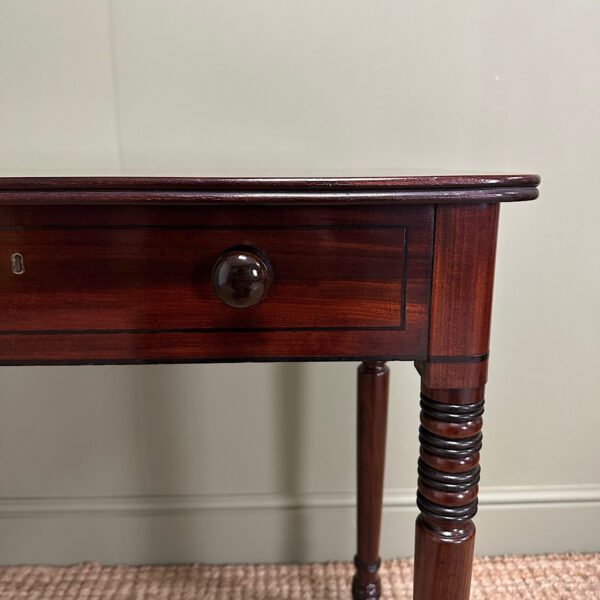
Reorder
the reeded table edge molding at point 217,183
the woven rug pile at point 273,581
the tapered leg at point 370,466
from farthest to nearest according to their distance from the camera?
the woven rug pile at point 273,581 < the tapered leg at point 370,466 < the reeded table edge molding at point 217,183

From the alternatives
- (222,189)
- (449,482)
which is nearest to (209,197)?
(222,189)

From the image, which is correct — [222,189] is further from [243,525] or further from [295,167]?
[243,525]

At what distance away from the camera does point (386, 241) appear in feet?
1.53

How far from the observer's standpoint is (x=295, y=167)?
733mm

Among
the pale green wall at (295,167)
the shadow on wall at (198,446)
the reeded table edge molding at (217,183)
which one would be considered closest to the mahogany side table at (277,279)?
the reeded table edge molding at (217,183)

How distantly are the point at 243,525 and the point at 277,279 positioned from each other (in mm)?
659

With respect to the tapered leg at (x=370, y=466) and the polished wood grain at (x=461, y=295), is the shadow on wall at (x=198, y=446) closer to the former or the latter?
the tapered leg at (x=370, y=466)

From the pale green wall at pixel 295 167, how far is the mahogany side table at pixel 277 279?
1.00 ft

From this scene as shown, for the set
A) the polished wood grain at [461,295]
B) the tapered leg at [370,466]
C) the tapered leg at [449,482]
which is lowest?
the tapered leg at [370,466]

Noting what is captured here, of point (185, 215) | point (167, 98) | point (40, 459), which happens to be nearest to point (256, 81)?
point (167, 98)

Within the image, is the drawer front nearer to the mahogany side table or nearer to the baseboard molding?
the mahogany side table

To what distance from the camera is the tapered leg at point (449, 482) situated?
50 centimetres

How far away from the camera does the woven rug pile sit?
0.93 m

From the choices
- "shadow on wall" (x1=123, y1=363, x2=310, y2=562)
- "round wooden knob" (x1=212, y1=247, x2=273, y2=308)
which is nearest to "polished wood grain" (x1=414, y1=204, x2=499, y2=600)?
"round wooden knob" (x1=212, y1=247, x2=273, y2=308)
